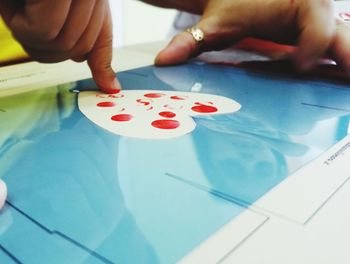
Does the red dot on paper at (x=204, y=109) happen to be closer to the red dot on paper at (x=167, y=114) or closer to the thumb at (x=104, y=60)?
the red dot on paper at (x=167, y=114)

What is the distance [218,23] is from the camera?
3.21 ft

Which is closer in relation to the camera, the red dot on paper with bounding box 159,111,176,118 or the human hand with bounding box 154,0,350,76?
the red dot on paper with bounding box 159,111,176,118

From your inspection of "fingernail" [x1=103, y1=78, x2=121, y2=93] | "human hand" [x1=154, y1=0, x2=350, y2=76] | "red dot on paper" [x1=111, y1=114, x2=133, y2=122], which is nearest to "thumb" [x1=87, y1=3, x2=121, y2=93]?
"fingernail" [x1=103, y1=78, x2=121, y2=93]

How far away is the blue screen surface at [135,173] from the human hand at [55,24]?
0.29ft

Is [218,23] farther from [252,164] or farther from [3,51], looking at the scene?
[252,164]

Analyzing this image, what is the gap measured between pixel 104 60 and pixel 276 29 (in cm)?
44

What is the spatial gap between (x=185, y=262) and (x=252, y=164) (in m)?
0.17

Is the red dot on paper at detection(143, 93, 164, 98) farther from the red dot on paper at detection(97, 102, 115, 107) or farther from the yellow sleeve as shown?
the yellow sleeve

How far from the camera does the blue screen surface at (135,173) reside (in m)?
0.30

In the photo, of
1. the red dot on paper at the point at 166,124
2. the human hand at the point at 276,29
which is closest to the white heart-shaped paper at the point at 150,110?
the red dot on paper at the point at 166,124

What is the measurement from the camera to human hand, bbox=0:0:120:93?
0.44 m

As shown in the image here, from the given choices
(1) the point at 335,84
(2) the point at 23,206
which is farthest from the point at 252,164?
(1) the point at 335,84

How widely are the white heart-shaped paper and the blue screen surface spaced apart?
0.7 inches

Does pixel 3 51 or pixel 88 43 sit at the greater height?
pixel 88 43
